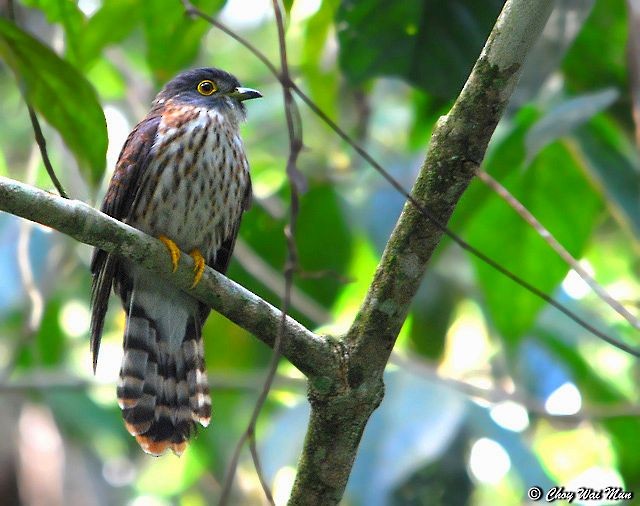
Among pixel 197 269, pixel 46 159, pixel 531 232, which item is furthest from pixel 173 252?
pixel 531 232

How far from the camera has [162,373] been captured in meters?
3.95

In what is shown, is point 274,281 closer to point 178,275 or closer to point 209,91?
point 209,91

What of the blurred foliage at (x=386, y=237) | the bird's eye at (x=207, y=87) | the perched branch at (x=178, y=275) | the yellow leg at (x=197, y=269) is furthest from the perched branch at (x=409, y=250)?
the bird's eye at (x=207, y=87)

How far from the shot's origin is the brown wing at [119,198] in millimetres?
3645

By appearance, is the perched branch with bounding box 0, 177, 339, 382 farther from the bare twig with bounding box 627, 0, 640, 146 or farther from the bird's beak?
the bird's beak

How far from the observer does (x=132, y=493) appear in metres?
7.59

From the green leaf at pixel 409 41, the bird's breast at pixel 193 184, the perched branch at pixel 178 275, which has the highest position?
the green leaf at pixel 409 41

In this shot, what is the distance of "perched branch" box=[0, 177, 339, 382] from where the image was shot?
2.50 m

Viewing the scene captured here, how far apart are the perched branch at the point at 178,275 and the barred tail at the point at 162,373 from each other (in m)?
0.98

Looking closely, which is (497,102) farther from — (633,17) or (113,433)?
(113,433)

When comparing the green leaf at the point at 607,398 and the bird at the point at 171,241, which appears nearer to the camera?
the bird at the point at 171,241

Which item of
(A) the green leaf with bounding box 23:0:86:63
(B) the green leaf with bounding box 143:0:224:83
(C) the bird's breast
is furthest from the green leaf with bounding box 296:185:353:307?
(A) the green leaf with bounding box 23:0:86:63

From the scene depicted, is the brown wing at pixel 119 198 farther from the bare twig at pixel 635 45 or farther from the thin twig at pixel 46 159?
the bare twig at pixel 635 45

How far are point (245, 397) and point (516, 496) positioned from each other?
2540mm
